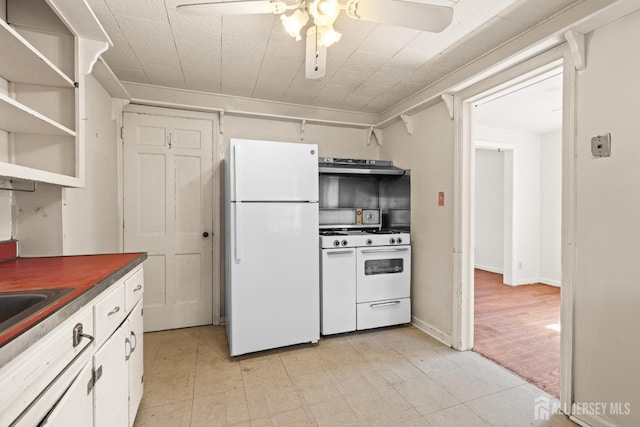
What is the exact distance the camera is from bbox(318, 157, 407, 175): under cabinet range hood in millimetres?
2926

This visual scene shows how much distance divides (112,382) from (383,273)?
7.27ft

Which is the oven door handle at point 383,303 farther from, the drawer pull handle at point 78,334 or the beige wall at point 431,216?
the drawer pull handle at point 78,334

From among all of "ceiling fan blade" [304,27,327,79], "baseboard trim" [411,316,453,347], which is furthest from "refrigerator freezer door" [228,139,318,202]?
"baseboard trim" [411,316,453,347]

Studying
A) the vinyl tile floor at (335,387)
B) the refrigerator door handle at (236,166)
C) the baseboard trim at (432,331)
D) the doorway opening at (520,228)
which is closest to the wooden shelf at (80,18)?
the refrigerator door handle at (236,166)

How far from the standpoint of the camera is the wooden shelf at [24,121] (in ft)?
3.95

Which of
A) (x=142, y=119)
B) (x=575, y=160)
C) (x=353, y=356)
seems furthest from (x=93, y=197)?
(x=575, y=160)

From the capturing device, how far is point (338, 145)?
3.48m

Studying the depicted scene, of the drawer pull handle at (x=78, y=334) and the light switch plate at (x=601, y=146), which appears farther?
the light switch plate at (x=601, y=146)

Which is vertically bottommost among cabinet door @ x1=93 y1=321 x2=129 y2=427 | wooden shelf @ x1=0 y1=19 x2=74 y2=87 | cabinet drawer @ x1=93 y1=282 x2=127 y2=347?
cabinet door @ x1=93 y1=321 x2=129 y2=427

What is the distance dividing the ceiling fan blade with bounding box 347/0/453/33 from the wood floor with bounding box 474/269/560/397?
2.31m

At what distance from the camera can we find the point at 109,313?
1178mm

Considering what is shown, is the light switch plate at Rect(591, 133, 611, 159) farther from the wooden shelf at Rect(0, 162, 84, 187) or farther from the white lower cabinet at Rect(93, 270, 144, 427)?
the wooden shelf at Rect(0, 162, 84, 187)

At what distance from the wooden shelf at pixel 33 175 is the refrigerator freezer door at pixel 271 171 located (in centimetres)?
96

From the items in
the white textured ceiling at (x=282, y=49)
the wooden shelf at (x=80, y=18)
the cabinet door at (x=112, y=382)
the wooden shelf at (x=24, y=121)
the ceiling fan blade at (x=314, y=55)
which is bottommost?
the cabinet door at (x=112, y=382)
